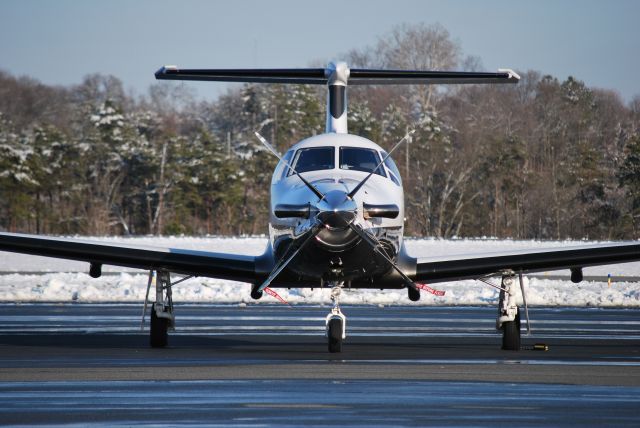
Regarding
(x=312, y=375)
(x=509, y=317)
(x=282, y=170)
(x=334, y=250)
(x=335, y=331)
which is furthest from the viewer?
(x=282, y=170)

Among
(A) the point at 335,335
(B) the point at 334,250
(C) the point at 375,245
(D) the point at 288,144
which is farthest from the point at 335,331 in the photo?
(D) the point at 288,144

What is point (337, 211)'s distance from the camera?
1330 cm

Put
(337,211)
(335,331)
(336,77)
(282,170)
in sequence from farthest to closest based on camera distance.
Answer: (336,77)
(282,170)
(335,331)
(337,211)

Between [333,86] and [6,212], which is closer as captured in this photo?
[333,86]

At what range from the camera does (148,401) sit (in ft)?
30.8

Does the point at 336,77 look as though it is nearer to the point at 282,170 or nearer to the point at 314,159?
the point at 314,159

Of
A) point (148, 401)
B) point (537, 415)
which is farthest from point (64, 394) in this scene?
point (537, 415)

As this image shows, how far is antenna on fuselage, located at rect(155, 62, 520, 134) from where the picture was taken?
18000 millimetres

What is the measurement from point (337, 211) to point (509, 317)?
3.88 meters

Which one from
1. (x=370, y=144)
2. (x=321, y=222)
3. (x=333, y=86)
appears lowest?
(x=321, y=222)

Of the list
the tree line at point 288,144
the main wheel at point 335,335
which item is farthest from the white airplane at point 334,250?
the tree line at point 288,144

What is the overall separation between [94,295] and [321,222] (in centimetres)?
1636

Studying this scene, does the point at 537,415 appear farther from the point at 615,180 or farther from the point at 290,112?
the point at 290,112

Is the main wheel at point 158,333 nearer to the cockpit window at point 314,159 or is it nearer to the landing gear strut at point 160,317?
the landing gear strut at point 160,317
